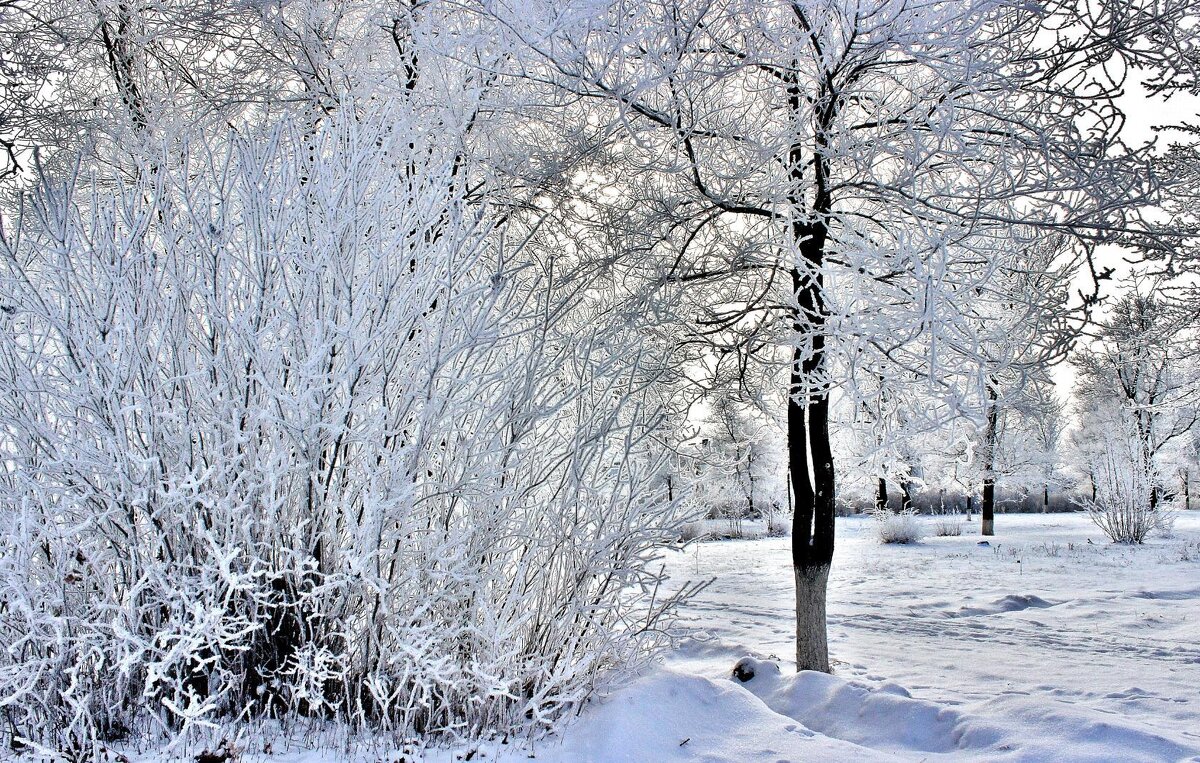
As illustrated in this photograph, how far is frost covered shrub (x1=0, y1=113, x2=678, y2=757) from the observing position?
9.90 ft

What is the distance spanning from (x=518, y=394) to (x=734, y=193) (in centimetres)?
258

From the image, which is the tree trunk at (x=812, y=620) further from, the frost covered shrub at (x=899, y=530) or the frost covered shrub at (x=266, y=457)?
the frost covered shrub at (x=899, y=530)

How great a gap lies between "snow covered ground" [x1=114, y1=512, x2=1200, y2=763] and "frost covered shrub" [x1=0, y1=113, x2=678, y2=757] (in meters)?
0.49

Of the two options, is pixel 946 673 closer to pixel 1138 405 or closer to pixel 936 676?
pixel 936 676

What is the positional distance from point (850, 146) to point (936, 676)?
3.94 meters

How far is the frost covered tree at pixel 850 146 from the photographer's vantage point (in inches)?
149

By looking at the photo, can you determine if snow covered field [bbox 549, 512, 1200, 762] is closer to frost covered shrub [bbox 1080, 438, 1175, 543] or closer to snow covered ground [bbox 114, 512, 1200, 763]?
snow covered ground [bbox 114, 512, 1200, 763]

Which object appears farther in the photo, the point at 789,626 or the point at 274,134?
the point at 789,626

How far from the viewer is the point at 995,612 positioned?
8500 millimetres

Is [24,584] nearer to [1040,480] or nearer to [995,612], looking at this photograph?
[995,612]

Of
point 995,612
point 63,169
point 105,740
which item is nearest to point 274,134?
point 105,740

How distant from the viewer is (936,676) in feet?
Answer: 18.3

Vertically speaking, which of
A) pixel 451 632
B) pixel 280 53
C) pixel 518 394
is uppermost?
pixel 280 53

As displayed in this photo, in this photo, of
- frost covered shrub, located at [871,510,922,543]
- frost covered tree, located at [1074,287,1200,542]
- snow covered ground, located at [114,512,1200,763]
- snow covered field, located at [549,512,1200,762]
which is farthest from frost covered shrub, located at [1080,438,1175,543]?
frost covered shrub, located at [871,510,922,543]
